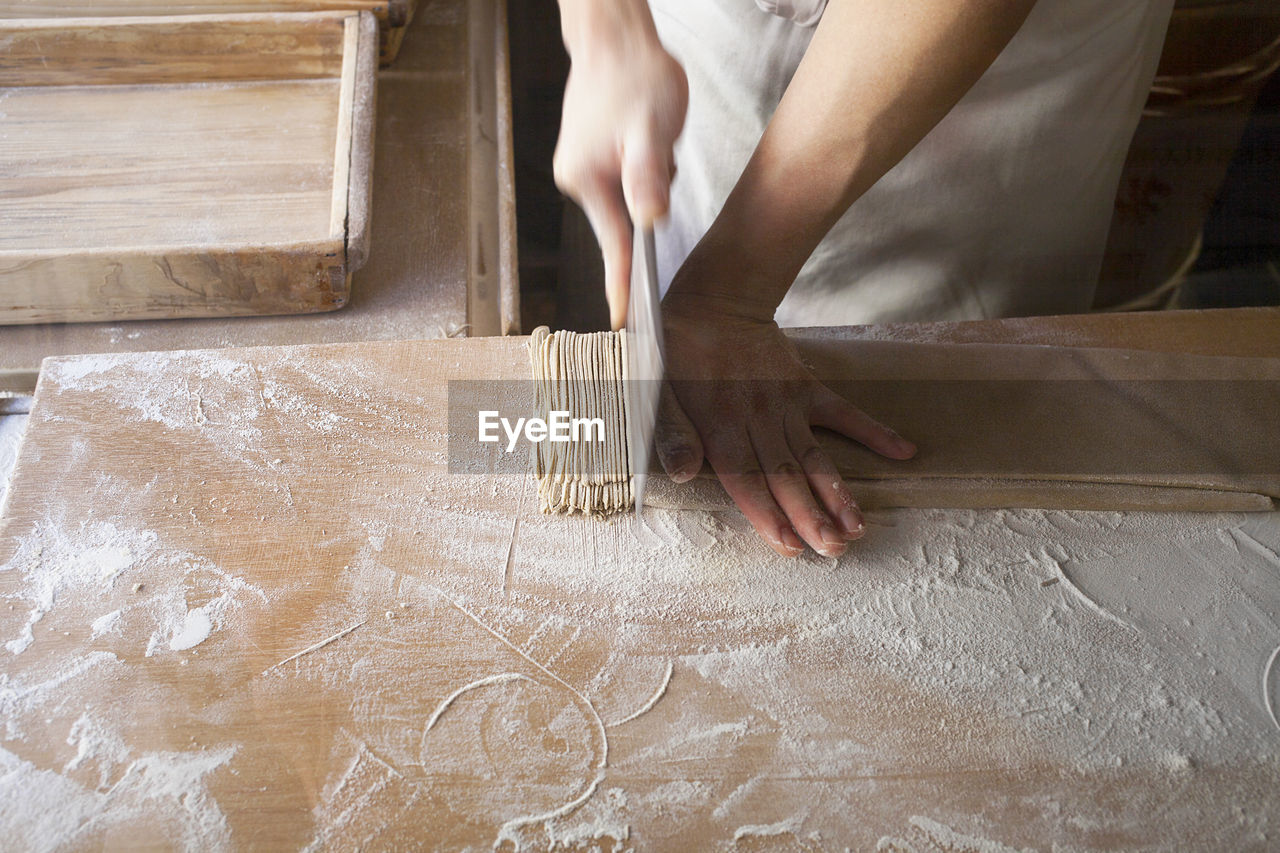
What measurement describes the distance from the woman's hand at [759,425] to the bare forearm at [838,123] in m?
0.05

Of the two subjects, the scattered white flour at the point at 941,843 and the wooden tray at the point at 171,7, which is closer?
the scattered white flour at the point at 941,843

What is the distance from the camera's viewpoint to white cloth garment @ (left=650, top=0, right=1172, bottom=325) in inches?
48.8

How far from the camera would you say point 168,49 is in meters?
1.60

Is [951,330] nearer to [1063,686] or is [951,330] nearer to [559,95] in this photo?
[1063,686]

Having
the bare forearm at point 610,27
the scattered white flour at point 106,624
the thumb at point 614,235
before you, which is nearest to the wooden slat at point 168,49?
the bare forearm at point 610,27

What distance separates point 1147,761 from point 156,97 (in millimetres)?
1828

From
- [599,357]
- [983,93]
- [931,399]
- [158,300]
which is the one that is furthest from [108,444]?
[983,93]

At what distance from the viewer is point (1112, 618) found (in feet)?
2.72

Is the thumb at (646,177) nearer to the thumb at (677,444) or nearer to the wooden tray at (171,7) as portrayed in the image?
the thumb at (677,444)

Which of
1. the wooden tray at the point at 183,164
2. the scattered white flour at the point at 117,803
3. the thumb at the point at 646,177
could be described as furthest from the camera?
the wooden tray at the point at 183,164

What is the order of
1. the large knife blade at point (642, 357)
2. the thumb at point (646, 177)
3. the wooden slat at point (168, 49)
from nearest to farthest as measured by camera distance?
the large knife blade at point (642, 357)
the thumb at point (646, 177)
the wooden slat at point (168, 49)

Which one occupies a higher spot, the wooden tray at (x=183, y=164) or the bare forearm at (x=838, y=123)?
the bare forearm at (x=838, y=123)

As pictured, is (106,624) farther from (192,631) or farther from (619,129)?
(619,129)

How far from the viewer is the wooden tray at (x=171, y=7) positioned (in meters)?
1.65
